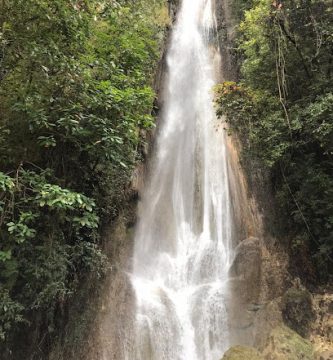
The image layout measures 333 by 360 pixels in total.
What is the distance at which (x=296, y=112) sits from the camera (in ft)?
34.7

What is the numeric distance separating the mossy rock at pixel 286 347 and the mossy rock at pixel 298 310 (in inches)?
30.8

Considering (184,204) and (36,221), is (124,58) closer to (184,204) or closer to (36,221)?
(36,221)

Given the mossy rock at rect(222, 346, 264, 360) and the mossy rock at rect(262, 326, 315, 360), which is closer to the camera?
the mossy rock at rect(222, 346, 264, 360)

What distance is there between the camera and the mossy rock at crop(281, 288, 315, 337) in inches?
376

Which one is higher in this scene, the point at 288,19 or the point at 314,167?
the point at 288,19

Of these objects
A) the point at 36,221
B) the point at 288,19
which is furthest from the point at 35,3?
the point at 288,19

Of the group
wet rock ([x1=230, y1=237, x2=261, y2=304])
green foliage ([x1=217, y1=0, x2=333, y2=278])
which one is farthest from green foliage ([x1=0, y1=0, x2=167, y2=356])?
wet rock ([x1=230, y1=237, x2=261, y2=304])

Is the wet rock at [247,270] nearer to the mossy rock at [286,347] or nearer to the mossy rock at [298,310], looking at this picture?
Answer: the mossy rock at [298,310]

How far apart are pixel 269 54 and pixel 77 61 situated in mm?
7201

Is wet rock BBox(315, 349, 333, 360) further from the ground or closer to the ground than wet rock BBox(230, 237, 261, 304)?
closer to the ground

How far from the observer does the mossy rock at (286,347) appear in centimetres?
816

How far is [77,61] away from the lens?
23.9 feet

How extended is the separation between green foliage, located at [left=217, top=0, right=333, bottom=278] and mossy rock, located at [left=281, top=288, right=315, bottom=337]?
1089 millimetres

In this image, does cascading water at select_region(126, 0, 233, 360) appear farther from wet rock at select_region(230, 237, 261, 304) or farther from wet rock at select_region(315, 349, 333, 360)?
wet rock at select_region(315, 349, 333, 360)
